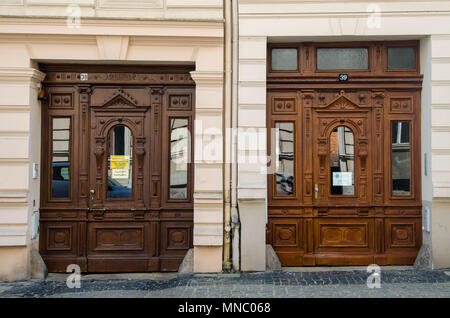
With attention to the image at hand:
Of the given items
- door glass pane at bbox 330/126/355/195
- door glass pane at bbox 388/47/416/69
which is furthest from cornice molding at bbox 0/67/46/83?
door glass pane at bbox 388/47/416/69

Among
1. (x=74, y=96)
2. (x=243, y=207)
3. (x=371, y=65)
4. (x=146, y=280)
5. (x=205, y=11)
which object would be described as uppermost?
(x=205, y=11)

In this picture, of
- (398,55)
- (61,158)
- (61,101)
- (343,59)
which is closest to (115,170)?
(61,158)

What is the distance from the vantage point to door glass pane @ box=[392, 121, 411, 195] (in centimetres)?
864

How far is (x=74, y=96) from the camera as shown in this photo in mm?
8625

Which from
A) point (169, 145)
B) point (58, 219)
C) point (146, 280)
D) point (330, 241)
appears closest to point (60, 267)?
point (58, 219)

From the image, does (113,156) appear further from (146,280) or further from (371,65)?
(371,65)

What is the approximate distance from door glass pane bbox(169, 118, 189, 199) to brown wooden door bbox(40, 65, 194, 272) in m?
0.02

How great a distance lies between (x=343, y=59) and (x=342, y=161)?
1.72 meters

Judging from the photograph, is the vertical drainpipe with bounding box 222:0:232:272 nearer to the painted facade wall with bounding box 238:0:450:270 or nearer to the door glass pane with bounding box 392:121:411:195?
the painted facade wall with bounding box 238:0:450:270

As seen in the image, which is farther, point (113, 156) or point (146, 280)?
point (113, 156)

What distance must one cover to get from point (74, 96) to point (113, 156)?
1194mm

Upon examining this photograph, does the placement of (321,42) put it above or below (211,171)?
above

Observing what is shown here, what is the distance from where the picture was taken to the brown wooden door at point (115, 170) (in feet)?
28.1

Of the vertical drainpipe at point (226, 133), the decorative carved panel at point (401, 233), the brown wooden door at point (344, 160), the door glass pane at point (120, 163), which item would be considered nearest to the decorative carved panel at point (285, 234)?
the brown wooden door at point (344, 160)
